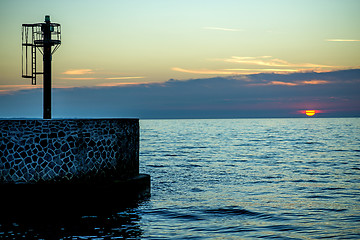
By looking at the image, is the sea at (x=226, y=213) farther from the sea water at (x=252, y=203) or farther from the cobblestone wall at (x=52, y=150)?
the cobblestone wall at (x=52, y=150)

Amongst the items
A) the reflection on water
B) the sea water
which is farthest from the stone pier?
the sea water

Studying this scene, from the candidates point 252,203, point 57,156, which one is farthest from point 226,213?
point 57,156

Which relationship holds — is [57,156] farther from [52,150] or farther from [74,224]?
[74,224]

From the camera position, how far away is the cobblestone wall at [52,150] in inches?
507

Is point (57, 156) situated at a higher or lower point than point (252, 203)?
higher

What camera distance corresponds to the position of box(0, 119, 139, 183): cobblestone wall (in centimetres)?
1288

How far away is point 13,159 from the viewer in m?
12.9

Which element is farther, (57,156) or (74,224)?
(57,156)

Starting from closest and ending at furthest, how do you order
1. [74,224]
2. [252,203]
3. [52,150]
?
1. [74,224]
2. [52,150]
3. [252,203]

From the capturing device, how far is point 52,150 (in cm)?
1298

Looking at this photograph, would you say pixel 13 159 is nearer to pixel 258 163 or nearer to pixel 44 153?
pixel 44 153

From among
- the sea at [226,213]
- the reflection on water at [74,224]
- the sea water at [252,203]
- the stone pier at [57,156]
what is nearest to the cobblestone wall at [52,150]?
the stone pier at [57,156]

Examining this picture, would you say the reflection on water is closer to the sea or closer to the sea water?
the sea

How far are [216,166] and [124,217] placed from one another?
15.9 meters
